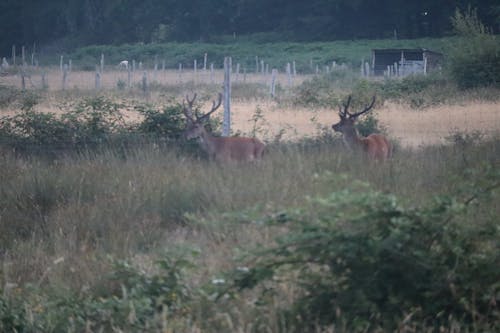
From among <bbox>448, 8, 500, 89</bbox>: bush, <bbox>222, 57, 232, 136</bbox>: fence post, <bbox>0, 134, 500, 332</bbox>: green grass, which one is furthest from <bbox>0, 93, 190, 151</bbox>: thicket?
<bbox>448, 8, 500, 89</bbox>: bush

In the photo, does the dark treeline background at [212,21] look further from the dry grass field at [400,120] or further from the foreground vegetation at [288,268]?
the foreground vegetation at [288,268]

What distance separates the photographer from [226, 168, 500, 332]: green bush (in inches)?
215

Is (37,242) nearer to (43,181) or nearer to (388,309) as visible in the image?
(43,181)

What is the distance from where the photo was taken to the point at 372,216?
5.52m

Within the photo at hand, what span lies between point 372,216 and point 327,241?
0.35 m

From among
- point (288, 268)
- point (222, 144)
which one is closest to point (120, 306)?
point (288, 268)

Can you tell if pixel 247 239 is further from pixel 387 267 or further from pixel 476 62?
pixel 476 62

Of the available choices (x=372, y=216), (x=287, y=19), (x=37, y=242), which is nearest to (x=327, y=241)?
(x=372, y=216)

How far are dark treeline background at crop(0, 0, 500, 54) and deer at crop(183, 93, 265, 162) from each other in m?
33.9

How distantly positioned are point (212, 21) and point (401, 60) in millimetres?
23759

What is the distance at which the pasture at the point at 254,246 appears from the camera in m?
5.52

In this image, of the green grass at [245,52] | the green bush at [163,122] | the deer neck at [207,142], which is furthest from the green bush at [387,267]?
the green grass at [245,52]

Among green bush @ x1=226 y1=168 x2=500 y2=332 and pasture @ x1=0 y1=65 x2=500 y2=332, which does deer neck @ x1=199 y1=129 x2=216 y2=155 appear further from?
green bush @ x1=226 y1=168 x2=500 y2=332

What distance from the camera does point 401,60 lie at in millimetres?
36812
